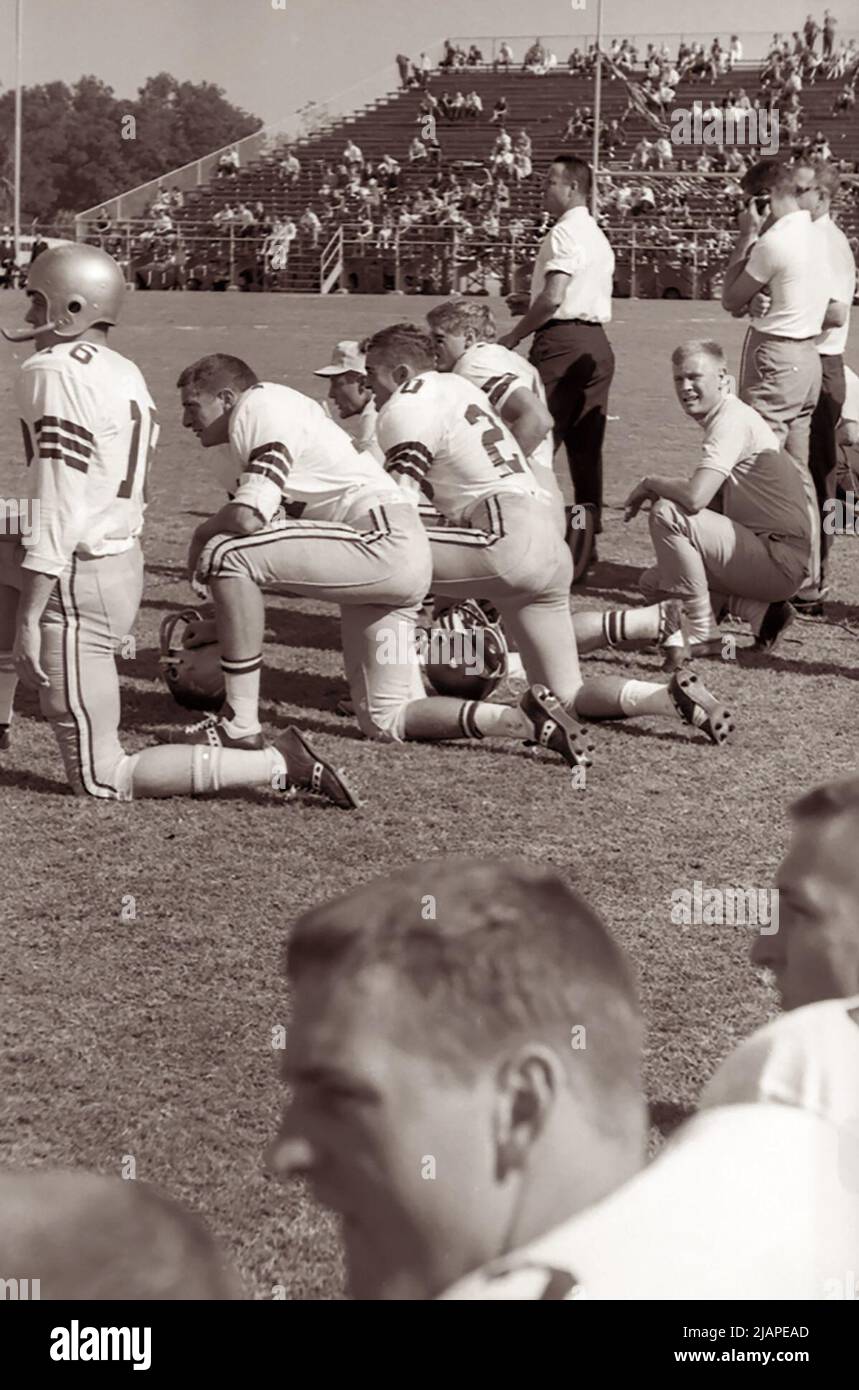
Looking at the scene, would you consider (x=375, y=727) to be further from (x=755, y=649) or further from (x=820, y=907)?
(x=820, y=907)

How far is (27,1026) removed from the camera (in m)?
4.29

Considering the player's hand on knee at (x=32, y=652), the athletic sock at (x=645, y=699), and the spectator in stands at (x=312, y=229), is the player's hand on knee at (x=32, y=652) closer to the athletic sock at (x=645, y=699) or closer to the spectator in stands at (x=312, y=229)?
the athletic sock at (x=645, y=699)

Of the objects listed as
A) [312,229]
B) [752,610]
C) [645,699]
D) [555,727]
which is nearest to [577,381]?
[752,610]

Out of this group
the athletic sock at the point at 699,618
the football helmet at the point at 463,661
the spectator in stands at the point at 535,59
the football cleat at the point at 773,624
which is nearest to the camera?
the football helmet at the point at 463,661

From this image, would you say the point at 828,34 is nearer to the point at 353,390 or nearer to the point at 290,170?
the point at 290,170

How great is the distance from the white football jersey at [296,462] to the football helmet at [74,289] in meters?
0.78

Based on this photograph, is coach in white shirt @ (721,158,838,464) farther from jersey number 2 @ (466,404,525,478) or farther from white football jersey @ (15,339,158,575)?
white football jersey @ (15,339,158,575)

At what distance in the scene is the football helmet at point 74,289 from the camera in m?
5.71

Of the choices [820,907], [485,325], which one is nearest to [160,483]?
[485,325]

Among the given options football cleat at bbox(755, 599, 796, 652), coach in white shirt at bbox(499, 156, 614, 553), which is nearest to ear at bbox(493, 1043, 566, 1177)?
football cleat at bbox(755, 599, 796, 652)

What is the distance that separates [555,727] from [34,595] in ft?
6.17

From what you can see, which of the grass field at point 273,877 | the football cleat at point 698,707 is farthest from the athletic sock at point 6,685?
the football cleat at point 698,707

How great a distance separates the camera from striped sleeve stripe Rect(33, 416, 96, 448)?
561 centimetres

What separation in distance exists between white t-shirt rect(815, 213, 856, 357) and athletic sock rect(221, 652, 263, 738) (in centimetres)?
396
